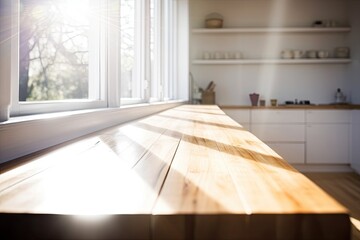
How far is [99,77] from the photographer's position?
175 cm

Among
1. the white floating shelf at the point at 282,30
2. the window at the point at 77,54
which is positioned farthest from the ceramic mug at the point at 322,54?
the window at the point at 77,54

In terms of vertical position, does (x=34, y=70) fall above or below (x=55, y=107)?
above

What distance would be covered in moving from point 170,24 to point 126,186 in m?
4.09

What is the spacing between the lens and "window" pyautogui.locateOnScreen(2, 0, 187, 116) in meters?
1.05

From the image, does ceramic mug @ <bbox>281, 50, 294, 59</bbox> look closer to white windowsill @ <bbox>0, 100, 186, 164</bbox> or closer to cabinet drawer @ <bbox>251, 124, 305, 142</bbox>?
cabinet drawer @ <bbox>251, 124, 305, 142</bbox>

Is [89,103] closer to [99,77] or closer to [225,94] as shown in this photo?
[99,77]

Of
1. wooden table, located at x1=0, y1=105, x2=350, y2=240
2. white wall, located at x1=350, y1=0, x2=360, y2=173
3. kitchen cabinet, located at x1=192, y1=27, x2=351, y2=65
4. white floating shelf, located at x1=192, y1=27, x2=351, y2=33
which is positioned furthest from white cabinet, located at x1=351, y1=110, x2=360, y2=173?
wooden table, located at x1=0, y1=105, x2=350, y2=240

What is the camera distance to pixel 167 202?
46 cm

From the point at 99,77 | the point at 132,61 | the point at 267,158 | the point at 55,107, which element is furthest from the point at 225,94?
the point at 267,158

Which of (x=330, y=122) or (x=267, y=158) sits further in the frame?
(x=330, y=122)

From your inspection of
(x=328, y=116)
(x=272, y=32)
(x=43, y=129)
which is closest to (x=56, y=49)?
(x=43, y=129)

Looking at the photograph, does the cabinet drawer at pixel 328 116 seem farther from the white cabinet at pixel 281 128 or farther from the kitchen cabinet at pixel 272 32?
the kitchen cabinet at pixel 272 32

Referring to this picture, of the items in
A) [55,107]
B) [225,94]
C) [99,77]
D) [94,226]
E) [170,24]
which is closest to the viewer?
[94,226]

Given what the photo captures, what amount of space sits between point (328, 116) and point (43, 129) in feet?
15.5
